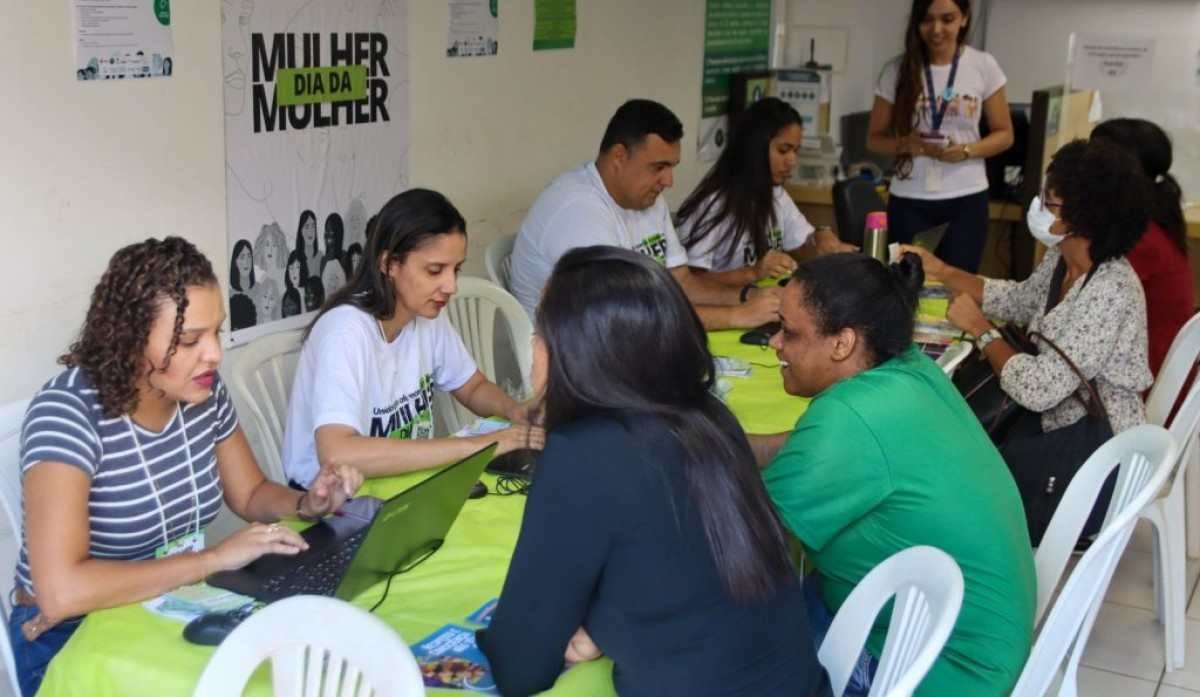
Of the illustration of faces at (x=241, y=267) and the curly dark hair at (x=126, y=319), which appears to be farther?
the illustration of faces at (x=241, y=267)

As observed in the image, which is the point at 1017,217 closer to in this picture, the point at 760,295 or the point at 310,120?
the point at 760,295

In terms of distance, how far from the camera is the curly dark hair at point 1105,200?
2.96m

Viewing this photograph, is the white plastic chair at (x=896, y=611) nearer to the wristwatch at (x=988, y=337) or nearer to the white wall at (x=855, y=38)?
the wristwatch at (x=988, y=337)

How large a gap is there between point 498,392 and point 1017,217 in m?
4.02

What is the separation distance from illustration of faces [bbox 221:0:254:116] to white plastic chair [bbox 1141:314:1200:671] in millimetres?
2319

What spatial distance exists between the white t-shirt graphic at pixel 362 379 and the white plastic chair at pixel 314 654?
0.90m

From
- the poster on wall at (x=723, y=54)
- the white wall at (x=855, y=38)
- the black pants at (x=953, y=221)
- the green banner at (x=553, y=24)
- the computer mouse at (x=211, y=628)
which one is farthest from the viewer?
the white wall at (x=855, y=38)

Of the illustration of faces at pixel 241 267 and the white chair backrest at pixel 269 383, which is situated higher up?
the illustration of faces at pixel 241 267

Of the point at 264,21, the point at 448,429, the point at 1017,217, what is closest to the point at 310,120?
the point at 264,21

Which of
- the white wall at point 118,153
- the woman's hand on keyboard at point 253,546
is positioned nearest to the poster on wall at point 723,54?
the white wall at point 118,153

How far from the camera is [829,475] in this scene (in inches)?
75.8

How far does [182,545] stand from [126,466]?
0.58 ft

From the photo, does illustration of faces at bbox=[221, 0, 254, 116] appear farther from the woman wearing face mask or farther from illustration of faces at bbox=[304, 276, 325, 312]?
the woman wearing face mask

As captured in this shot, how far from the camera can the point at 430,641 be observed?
1.68m
